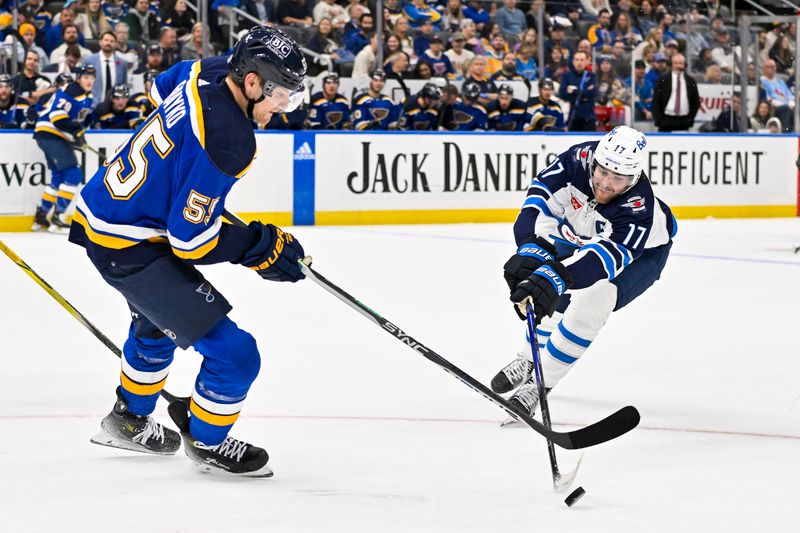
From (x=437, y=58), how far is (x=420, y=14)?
0.63 meters

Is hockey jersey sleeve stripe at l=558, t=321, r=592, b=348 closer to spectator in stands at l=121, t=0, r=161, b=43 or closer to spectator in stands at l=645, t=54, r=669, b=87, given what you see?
spectator in stands at l=121, t=0, r=161, b=43

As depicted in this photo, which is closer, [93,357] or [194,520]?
[194,520]

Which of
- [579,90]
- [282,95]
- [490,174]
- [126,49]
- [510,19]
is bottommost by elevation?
[490,174]

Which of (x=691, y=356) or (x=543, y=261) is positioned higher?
(x=543, y=261)

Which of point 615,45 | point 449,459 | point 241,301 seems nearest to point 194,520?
point 449,459

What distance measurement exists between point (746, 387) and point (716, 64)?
9.19 m

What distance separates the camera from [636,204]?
3.96m

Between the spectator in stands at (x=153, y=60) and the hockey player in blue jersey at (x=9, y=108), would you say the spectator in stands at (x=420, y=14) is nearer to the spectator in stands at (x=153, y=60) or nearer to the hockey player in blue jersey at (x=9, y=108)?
the spectator in stands at (x=153, y=60)

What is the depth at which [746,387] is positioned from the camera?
447 cm

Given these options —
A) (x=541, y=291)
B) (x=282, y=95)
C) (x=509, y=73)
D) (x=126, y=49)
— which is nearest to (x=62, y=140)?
(x=126, y=49)

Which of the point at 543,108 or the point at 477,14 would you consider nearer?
the point at 543,108

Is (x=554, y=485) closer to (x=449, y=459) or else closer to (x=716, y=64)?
(x=449, y=459)

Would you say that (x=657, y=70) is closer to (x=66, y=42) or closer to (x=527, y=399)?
(x=66, y=42)

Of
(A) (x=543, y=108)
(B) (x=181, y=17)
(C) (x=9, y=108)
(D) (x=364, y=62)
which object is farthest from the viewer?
(A) (x=543, y=108)
